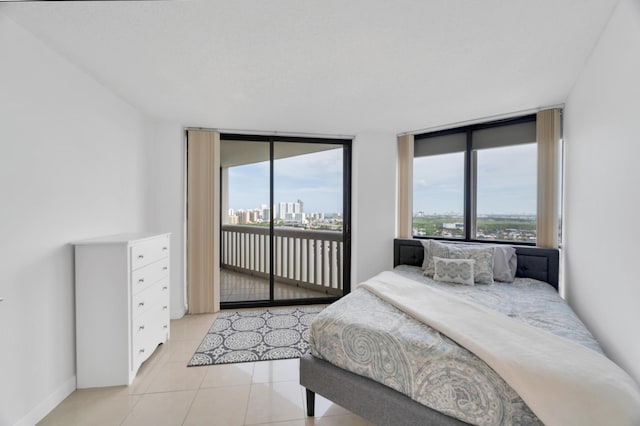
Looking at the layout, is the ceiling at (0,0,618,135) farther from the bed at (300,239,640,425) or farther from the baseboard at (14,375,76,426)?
the baseboard at (14,375,76,426)

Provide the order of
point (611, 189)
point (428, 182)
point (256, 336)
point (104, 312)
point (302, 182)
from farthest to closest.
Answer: point (302, 182) < point (428, 182) < point (256, 336) < point (104, 312) < point (611, 189)

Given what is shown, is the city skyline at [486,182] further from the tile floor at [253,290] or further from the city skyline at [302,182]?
the tile floor at [253,290]

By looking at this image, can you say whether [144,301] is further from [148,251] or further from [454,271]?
[454,271]

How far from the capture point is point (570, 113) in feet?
7.93

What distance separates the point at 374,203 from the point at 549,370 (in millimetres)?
2769

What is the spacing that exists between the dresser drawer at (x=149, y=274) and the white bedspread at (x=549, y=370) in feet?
7.05

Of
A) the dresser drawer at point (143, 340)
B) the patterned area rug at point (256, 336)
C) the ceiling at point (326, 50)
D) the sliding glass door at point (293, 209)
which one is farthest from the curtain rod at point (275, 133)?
the patterned area rug at point (256, 336)

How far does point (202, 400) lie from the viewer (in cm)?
184

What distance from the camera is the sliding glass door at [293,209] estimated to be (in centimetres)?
379

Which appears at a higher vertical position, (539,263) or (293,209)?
(293,209)

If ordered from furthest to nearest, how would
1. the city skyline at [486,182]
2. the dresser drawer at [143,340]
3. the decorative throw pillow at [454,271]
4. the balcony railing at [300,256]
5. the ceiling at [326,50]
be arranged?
the balcony railing at [300,256] < the city skyline at [486,182] < the decorative throw pillow at [454,271] < the dresser drawer at [143,340] < the ceiling at [326,50]

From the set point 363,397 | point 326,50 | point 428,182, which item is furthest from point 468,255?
point 326,50

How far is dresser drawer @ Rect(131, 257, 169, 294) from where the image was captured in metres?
2.06

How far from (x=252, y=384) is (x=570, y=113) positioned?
12.1 feet
